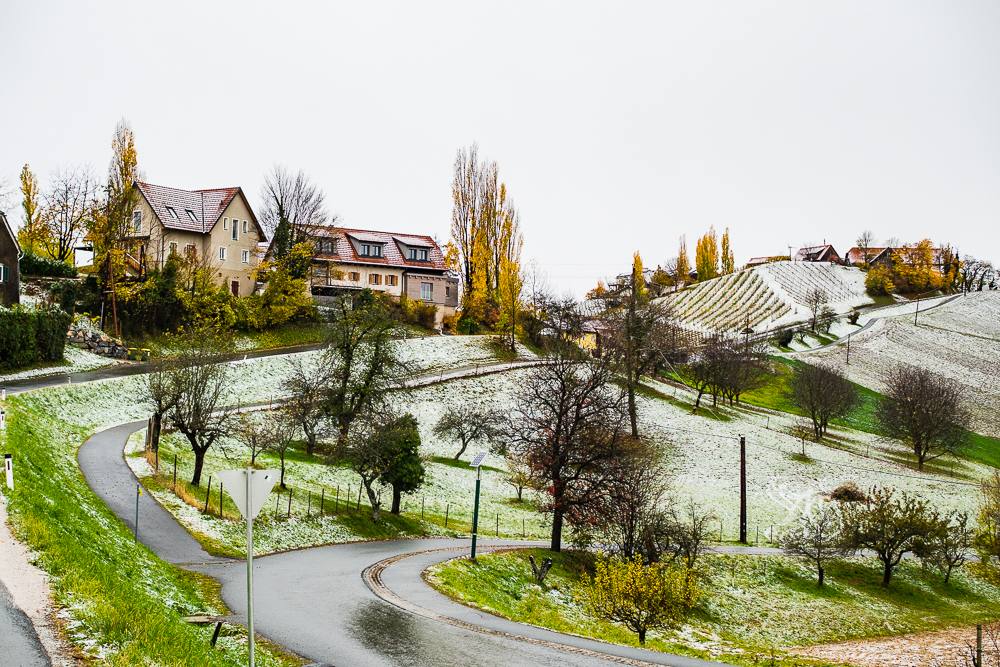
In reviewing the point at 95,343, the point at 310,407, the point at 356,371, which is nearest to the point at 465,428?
the point at 356,371

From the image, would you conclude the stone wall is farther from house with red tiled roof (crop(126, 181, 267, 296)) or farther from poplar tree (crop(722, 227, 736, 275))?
poplar tree (crop(722, 227, 736, 275))

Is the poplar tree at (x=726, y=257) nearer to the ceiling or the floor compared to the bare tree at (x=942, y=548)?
nearer to the ceiling

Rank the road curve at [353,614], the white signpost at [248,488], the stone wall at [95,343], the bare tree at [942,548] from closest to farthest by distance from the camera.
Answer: the white signpost at [248,488], the road curve at [353,614], the bare tree at [942,548], the stone wall at [95,343]

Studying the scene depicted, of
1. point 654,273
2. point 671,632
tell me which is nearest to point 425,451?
point 671,632

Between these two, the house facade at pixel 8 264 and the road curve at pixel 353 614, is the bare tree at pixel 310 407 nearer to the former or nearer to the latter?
the road curve at pixel 353 614

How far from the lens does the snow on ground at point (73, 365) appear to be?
43003 millimetres

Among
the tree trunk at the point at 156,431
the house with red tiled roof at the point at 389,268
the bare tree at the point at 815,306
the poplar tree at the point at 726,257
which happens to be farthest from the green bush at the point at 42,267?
the poplar tree at the point at 726,257

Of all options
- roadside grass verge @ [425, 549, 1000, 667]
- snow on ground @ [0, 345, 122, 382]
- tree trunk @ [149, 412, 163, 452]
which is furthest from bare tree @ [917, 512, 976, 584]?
snow on ground @ [0, 345, 122, 382]

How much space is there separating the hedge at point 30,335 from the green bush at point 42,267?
43.8ft

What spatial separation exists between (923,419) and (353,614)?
6172 cm

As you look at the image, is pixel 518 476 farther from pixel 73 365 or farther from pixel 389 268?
pixel 389 268

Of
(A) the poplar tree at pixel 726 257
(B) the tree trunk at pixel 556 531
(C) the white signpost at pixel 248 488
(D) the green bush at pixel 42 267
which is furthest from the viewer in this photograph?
(A) the poplar tree at pixel 726 257

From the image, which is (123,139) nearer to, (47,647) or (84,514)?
(84,514)

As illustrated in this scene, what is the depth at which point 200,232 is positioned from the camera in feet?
225
